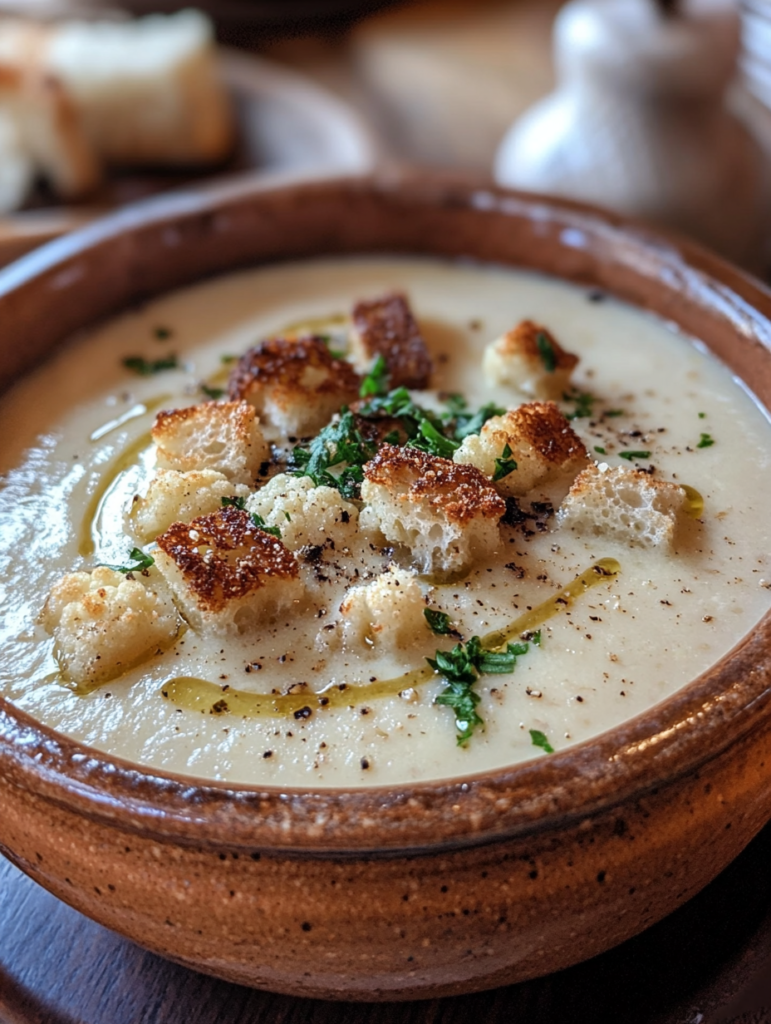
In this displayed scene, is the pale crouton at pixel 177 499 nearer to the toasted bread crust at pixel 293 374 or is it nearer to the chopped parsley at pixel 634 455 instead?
the toasted bread crust at pixel 293 374

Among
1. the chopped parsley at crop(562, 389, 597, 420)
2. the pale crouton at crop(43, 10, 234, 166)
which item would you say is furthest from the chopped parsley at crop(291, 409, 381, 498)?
the pale crouton at crop(43, 10, 234, 166)

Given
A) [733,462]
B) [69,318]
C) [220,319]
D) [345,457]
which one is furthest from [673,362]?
[69,318]

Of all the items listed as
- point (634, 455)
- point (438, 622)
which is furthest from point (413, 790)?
point (634, 455)

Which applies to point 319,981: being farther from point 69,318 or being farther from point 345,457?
point 69,318

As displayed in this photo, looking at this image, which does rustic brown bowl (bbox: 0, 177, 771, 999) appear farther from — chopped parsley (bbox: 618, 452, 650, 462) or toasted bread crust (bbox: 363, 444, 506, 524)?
chopped parsley (bbox: 618, 452, 650, 462)

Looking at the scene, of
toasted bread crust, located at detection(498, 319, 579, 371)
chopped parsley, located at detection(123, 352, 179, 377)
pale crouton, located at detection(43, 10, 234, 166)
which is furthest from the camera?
pale crouton, located at detection(43, 10, 234, 166)

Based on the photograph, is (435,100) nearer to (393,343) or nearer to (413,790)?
(393,343)

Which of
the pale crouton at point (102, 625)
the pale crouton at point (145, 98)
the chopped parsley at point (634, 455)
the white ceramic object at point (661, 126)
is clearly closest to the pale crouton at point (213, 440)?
the pale crouton at point (102, 625)
